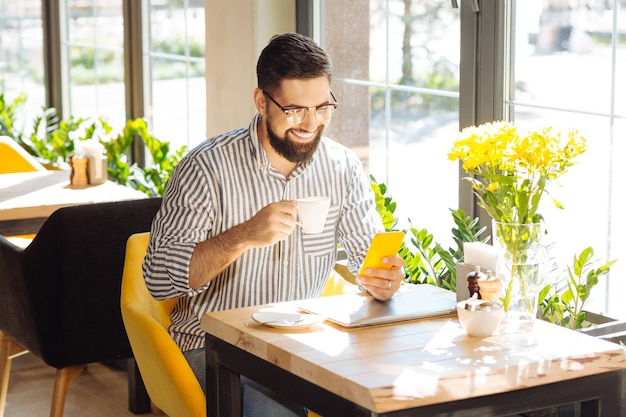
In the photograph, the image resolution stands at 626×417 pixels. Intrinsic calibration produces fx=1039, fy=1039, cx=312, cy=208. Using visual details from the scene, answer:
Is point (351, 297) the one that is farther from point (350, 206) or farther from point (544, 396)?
point (544, 396)

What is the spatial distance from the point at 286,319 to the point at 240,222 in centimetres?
54

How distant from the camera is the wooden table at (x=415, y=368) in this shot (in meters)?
1.97

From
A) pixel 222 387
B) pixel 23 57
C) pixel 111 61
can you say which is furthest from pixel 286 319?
pixel 23 57

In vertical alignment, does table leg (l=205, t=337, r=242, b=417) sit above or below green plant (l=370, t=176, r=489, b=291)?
below

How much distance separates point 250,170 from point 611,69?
1055 mm

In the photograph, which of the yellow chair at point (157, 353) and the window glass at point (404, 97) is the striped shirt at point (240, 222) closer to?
the yellow chair at point (157, 353)

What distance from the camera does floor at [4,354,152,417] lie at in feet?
13.3

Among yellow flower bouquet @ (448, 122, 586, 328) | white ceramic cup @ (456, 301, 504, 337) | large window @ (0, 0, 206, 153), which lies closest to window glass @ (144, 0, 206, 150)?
large window @ (0, 0, 206, 153)

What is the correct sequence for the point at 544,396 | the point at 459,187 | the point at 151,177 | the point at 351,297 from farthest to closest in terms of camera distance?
the point at 151,177
the point at 459,187
the point at 351,297
the point at 544,396

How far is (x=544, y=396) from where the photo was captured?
210 cm

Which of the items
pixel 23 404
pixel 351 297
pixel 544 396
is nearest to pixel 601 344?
pixel 544 396

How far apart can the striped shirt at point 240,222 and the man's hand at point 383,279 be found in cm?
36

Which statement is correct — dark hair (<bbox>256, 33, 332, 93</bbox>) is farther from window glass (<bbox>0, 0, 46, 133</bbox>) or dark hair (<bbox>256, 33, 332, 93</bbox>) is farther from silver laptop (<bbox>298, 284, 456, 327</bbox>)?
window glass (<bbox>0, 0, 46, 133</bbox>)

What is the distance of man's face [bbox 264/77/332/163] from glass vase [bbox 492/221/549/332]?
0.61 m
